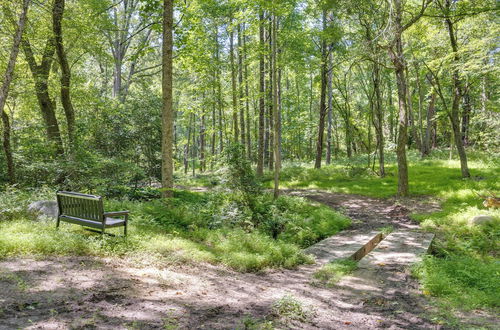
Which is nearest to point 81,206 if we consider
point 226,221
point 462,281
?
point 226,221

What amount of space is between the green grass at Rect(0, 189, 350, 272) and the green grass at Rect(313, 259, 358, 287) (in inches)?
28.9

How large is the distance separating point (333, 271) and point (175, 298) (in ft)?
10.7

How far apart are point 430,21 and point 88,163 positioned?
1463cm

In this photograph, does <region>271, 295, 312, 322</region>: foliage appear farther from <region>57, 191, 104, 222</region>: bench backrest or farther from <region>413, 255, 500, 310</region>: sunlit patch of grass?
<region>57, 191, 104, 222</region>: bench backrest

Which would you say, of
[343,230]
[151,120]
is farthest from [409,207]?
[151,120]

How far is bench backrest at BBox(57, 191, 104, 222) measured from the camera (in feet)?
20.3

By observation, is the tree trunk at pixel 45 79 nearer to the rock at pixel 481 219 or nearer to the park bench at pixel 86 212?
the park bench at pixel 86 212

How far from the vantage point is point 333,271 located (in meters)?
6.19

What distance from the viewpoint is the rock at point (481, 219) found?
8484mm

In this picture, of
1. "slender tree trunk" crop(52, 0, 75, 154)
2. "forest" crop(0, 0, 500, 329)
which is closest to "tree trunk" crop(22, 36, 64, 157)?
"forest" crop(0, 0, 500, 329)

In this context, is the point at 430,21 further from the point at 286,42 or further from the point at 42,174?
the point at 42,174

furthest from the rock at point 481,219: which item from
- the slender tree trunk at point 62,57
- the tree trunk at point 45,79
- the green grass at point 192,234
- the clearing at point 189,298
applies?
the tree trunk at point 45,79

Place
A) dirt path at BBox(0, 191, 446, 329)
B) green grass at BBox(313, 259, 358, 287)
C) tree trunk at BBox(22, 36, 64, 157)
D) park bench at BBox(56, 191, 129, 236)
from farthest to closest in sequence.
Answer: tree trunk at BBox(22, 36, 64, 157) → park bench at BBox(56, 191, 129, 236) → green grass at BBox(313, 259, 358, 287) → dirt path at BBox(0, 191, 446, 329)

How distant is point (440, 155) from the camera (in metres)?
22.4
